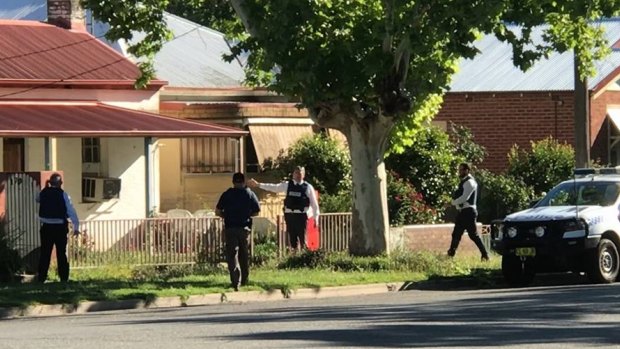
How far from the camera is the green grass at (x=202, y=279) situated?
2000cm

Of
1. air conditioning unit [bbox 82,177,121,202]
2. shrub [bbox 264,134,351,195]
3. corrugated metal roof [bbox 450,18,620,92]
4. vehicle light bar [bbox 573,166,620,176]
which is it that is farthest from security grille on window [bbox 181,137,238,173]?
vehicle light bar [bbox 573,166,620,176]

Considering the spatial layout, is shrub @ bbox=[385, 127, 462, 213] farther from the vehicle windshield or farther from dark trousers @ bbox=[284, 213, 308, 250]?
the vehicle windshield

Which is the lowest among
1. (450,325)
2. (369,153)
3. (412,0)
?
(450,325)

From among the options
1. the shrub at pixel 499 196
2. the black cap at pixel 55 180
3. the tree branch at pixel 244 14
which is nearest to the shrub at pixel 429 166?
the shrub at pixel 499 196

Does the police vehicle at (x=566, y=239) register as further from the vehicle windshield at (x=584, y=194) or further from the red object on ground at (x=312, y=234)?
the red object on ground at (x=312, y=234)

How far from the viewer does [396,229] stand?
87.7 ft

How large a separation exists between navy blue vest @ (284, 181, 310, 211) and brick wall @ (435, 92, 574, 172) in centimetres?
1356

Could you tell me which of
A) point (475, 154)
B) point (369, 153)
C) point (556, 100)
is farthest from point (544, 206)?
point (556, 100)

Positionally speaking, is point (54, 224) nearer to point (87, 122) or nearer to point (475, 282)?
point (87, 122)

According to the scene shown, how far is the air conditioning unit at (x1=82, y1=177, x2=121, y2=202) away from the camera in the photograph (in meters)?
30.2

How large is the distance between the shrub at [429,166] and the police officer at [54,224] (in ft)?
37.9

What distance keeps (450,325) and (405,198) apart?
15486mm

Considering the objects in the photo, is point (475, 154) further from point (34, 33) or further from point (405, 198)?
point (34, 33)

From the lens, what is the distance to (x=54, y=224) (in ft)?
72.4
